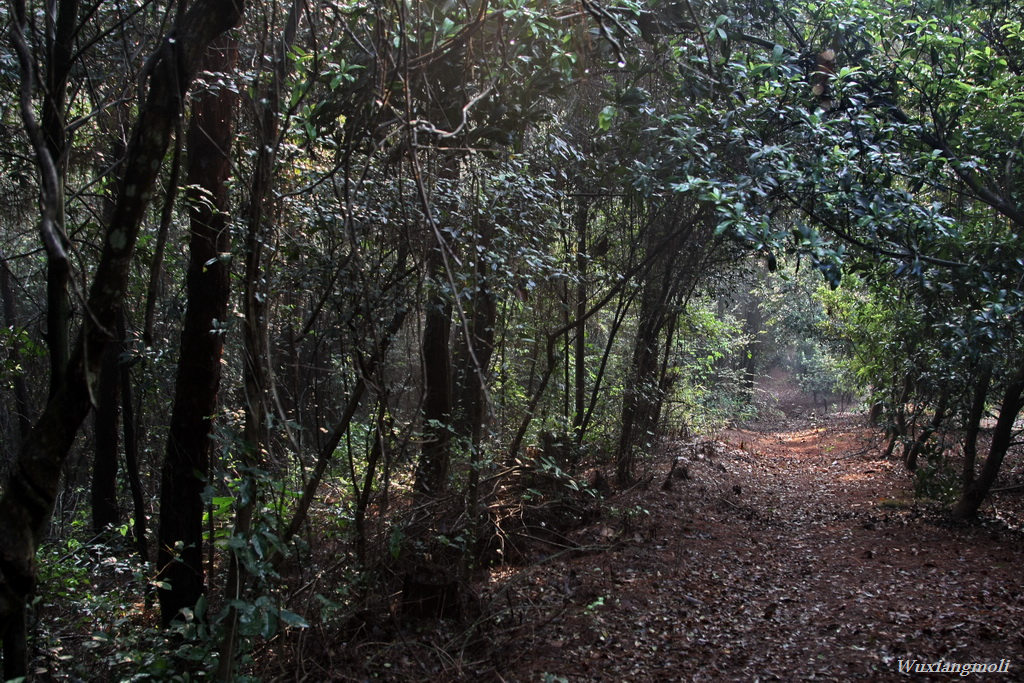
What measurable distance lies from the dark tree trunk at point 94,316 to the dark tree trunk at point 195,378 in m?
2.68

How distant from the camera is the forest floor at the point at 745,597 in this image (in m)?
5.35

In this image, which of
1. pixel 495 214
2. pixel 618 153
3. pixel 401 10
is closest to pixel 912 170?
pixel 618 153

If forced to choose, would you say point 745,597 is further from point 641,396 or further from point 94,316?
point 94,316

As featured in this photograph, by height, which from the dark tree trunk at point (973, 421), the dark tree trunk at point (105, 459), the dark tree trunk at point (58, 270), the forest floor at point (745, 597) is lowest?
the forest floor at point (745, 597)

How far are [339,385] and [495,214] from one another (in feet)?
25.4

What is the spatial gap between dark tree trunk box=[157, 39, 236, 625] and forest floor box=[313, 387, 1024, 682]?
6.12 feet

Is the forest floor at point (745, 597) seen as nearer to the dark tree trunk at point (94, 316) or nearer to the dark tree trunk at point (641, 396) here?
the dark tree trunk at point (641, 396)

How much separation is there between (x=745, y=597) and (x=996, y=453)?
3.78 metres

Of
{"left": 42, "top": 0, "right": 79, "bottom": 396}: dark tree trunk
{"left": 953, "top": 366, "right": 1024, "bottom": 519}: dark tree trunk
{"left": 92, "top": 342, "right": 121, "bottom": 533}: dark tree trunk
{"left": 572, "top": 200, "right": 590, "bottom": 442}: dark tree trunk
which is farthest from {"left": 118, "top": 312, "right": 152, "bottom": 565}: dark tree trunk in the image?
{"left": 953, "top": 366, "right": 1024, "bottom": 519}: dark tree trunk

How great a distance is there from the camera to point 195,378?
569 centimetres

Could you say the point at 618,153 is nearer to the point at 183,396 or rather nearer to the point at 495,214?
the point at 495,214

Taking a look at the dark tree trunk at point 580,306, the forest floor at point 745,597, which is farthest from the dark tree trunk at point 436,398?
the dark tree trunk at point 580,306

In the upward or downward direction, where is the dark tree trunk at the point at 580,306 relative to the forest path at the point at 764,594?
upward

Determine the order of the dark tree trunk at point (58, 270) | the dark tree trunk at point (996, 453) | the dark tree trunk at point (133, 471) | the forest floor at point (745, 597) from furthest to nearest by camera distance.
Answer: the dark tree trunk at point (996, 453) < the dark tree trunk at point (133, 471) < the forest floor at point (745, 597) < the dark tree trunk at point (58, 270)
